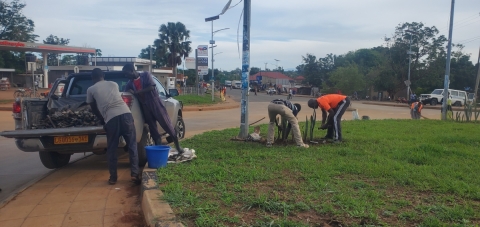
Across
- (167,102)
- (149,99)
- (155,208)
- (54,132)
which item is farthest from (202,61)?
(155,208)

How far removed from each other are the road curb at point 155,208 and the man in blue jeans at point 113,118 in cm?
79

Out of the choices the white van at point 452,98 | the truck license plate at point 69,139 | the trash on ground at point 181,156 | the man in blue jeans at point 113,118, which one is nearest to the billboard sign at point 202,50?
the white van at point 452,98

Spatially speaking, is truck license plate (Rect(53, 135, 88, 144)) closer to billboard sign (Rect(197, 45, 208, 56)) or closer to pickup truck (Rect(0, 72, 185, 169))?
pickup truck (Rect(0, 72, 185, 169))

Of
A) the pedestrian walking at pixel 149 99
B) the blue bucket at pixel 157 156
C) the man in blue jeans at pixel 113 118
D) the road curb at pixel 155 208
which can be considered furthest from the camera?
the pedestrian walking at pixel 149 99

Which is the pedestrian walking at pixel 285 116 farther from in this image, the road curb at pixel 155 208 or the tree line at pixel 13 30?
the tree line at pixel 13 30

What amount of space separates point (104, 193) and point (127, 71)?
2.21m

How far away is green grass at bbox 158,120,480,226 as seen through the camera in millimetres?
3727

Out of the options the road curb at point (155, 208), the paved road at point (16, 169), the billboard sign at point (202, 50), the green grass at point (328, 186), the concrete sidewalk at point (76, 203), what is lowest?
the paved road at point (16, 169)

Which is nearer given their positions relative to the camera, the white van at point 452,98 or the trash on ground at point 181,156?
the trash on ground at point 181,156

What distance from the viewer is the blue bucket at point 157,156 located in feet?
19.4

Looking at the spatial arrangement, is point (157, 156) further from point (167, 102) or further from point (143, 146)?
point (167, 102)

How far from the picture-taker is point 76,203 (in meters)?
4.94

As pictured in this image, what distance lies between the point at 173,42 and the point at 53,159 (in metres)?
47.8

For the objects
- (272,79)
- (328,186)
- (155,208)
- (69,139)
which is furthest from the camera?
(272,79)
